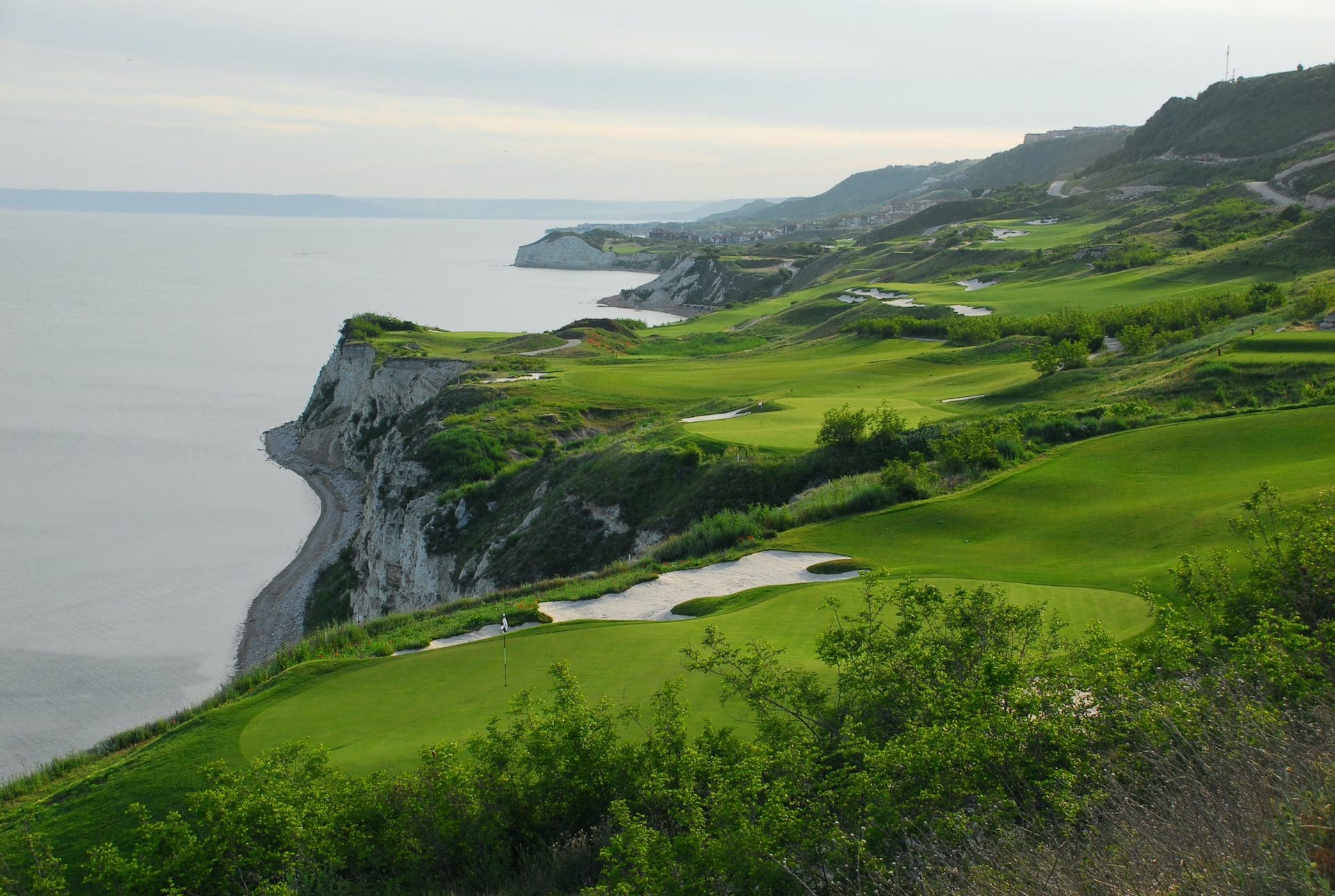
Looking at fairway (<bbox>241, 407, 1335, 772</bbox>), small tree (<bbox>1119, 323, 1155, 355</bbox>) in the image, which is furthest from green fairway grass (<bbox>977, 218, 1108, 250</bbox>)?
fairway (<bbox>241, 407, 1335, 772</bbox>)

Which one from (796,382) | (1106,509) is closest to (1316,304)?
(1106,509)

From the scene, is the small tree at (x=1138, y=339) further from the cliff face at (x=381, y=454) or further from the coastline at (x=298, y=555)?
the coastline at (x=298, y=555)

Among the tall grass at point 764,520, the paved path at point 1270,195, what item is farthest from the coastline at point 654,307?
the tall grass at point 764,520

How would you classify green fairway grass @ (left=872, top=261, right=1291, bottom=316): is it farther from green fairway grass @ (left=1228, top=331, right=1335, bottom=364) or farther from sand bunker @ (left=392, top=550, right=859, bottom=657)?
A: sand bunker @ (left=392, top=550, right=859, bottom=657)

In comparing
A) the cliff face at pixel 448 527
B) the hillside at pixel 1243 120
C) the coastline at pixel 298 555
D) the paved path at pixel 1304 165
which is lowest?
the coastline at pixel 298 555

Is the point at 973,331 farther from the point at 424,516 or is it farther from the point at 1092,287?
the point at 424,516

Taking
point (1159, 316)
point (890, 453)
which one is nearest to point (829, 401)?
point (890, 453)
